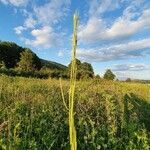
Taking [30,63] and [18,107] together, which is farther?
[30,63]

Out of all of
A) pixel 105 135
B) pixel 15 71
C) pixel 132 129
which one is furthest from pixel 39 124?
pixel 15 71

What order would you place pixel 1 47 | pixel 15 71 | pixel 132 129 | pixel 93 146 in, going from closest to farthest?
pixel 93 146
pixel 132 129
pixel 15 71
pixel 1 47

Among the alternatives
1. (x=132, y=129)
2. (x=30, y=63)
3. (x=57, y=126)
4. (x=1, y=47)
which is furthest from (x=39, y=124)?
(x=1, y=47)

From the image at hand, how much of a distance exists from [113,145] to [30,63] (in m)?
68.2

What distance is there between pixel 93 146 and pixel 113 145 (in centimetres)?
42

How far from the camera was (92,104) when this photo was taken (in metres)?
8.38

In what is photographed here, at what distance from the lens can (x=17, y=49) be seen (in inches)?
3627

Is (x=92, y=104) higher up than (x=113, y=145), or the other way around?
(x=92, y=104)

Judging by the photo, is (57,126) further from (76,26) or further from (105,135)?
(76,26)

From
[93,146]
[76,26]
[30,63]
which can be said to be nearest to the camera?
[76,26]

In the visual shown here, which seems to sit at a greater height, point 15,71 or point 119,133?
point 15,71

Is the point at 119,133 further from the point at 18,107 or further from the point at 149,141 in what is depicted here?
the point at 18,107

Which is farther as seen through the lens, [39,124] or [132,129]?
[132,129]

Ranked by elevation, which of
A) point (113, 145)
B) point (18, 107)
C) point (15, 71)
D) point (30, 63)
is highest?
point (30, 63)
